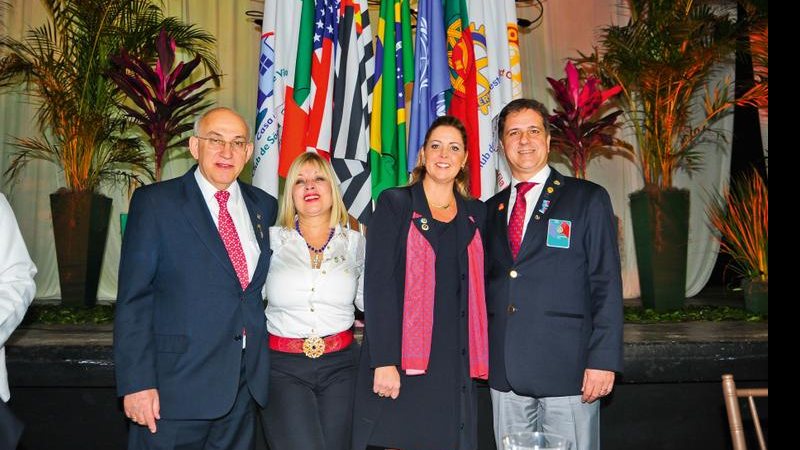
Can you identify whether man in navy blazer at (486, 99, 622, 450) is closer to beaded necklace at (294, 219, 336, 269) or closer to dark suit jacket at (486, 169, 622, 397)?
dark suit jacket at (486, 169, 622, 397)

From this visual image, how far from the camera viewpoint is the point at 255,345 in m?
2.33

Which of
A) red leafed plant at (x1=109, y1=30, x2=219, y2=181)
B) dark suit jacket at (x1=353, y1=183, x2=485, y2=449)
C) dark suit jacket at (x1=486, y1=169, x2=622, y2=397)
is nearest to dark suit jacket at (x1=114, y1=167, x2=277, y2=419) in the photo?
dark suit jacket at (x1=353, y1=183, x2=485, y2=449)

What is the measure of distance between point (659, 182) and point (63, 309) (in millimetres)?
4117

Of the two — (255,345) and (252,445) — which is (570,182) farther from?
(252,445)

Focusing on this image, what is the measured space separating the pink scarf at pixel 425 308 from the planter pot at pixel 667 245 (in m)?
2.63

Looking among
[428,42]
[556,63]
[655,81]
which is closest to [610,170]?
[556,63]

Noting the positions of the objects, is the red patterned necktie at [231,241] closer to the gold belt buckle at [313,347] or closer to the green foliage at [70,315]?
the gold belt buckle at [313,347]

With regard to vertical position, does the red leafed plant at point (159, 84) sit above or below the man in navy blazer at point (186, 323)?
above

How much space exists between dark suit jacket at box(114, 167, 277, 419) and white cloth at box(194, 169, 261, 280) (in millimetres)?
87

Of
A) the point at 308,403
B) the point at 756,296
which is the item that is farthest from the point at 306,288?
the point at 756,296

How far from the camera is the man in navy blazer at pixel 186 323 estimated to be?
2.18 metres

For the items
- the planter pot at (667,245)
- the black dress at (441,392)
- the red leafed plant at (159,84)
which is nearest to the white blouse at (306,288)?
the black dress at (441,392)

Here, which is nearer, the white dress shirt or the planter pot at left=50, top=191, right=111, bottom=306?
the white dress shirt

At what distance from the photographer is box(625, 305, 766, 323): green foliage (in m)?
4.24
